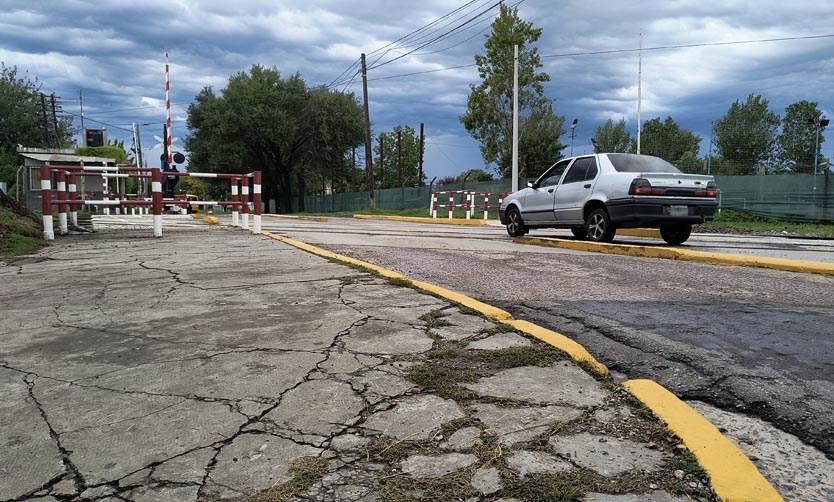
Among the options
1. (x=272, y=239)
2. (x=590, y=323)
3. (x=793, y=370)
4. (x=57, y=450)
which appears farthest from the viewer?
(x=272, y=239)

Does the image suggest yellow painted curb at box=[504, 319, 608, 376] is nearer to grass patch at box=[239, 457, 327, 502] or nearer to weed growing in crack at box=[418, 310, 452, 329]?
weed growing in crack at box=[418, 310, 452, 329]

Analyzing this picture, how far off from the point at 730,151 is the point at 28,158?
1577 inches

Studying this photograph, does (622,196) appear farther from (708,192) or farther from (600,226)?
(708,192)

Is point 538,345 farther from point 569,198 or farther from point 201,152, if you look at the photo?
point 201,152

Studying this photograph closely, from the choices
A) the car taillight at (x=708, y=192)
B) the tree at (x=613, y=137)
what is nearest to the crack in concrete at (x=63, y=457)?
the car taillight at (x=708, y=192)

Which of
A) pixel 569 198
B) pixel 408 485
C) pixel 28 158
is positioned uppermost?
pixel 28 158

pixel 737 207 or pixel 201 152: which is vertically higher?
pixel 201 152

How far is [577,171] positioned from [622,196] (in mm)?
1422

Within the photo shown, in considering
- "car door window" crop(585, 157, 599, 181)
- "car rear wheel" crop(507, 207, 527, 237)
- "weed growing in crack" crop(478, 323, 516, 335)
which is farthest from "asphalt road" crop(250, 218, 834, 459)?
"car rear wheel" crop(507, 207, 527, 237)

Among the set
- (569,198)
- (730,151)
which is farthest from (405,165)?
(569,198)

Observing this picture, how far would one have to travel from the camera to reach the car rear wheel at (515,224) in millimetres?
12133

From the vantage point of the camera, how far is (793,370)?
3.01 meters

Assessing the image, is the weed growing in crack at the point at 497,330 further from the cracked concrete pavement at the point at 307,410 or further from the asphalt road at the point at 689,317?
the asphalt road at the point at 689,317

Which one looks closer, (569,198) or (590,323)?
(590,323)
